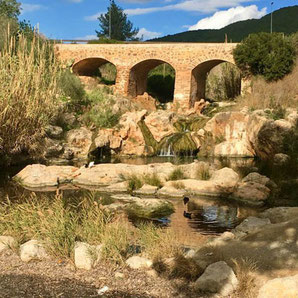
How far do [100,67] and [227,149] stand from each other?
19436 millimetres

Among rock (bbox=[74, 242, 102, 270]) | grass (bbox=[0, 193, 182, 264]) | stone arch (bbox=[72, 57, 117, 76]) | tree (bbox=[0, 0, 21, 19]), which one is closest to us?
rock (bbox=[74, 242, 102, 270])

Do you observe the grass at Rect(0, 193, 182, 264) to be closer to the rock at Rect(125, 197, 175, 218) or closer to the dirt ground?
the dirt ground

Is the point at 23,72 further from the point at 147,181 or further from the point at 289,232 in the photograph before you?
the point at 289,232

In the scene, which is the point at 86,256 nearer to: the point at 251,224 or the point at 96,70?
the point at 251,224

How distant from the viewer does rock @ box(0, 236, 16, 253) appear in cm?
552

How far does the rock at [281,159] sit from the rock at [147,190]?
5841 mm

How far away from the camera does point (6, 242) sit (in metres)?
5.61

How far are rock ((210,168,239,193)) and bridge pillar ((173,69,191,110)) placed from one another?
49.0 feet

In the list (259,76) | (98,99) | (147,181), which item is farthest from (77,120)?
(259,76)

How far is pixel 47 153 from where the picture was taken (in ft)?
55.1

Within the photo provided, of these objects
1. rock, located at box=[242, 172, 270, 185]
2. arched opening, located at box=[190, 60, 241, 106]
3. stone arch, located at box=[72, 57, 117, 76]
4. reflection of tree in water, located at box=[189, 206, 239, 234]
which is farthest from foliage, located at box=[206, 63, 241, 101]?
reflection of tree in water, located at box=[189, 206, 239, 234]

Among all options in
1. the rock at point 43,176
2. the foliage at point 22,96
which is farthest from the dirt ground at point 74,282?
the foliage at point 22,96

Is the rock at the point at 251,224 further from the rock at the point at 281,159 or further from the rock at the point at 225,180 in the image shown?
the rock at the point at 281,159

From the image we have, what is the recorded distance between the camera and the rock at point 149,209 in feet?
30.2
